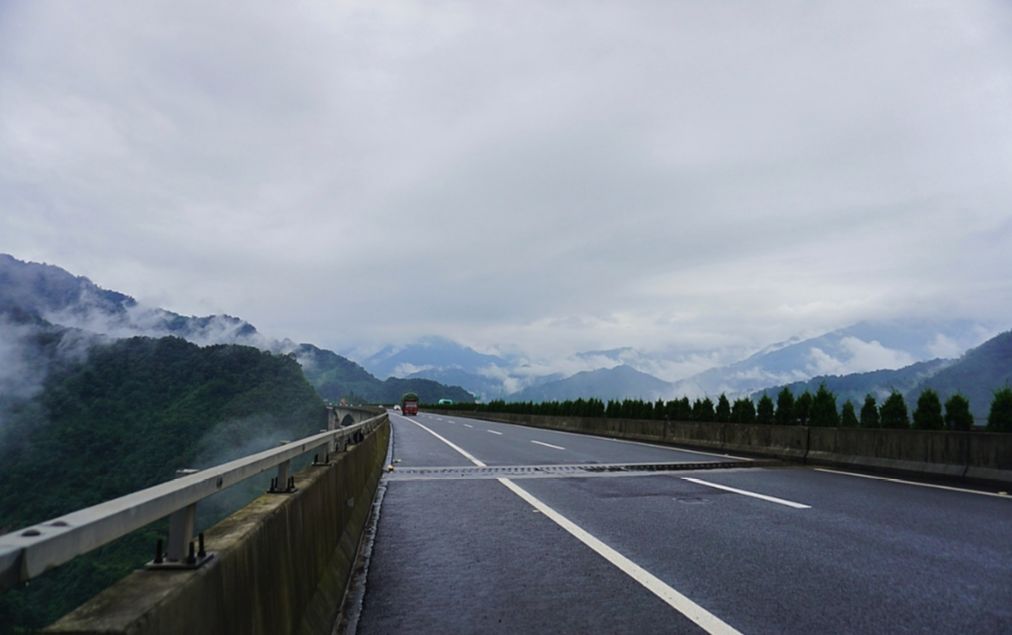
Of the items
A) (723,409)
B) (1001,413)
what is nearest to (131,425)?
(723,409)

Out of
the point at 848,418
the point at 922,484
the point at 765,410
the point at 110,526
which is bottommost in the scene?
the point at 922,484

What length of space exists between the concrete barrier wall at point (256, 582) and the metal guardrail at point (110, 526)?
204 millimetres

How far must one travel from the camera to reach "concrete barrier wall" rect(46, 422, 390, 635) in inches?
82.6

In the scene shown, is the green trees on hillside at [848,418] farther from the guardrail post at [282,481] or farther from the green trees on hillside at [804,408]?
the guardrail post at [282,481]

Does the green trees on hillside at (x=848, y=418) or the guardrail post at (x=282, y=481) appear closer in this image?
the guardrail post at (x=282, y=481)

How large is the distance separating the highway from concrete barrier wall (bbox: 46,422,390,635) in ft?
1.65

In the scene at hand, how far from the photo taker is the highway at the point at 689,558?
4.79 metres

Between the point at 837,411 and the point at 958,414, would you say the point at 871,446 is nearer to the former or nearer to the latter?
the point at 958,414

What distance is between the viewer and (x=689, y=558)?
257 inches

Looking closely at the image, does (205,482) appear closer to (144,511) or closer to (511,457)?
(144,511)

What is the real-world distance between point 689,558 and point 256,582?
4.64 meters

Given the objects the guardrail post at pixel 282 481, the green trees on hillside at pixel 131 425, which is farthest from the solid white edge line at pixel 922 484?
the green trees on hillside at pixel 131 425

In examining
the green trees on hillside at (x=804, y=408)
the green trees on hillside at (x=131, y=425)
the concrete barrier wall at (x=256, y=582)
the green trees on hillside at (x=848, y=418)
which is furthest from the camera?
the green trees on hillside at (x=131, y=425)

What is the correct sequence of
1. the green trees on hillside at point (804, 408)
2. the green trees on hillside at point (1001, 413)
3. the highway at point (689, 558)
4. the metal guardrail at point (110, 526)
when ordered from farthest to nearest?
1. the green trees on hillside at point (804, 408)
2. the green trees on hillside at point (1001, 413)
3. the highway at point (689, 558)
4. the metal guardrail at point (110, 526)
